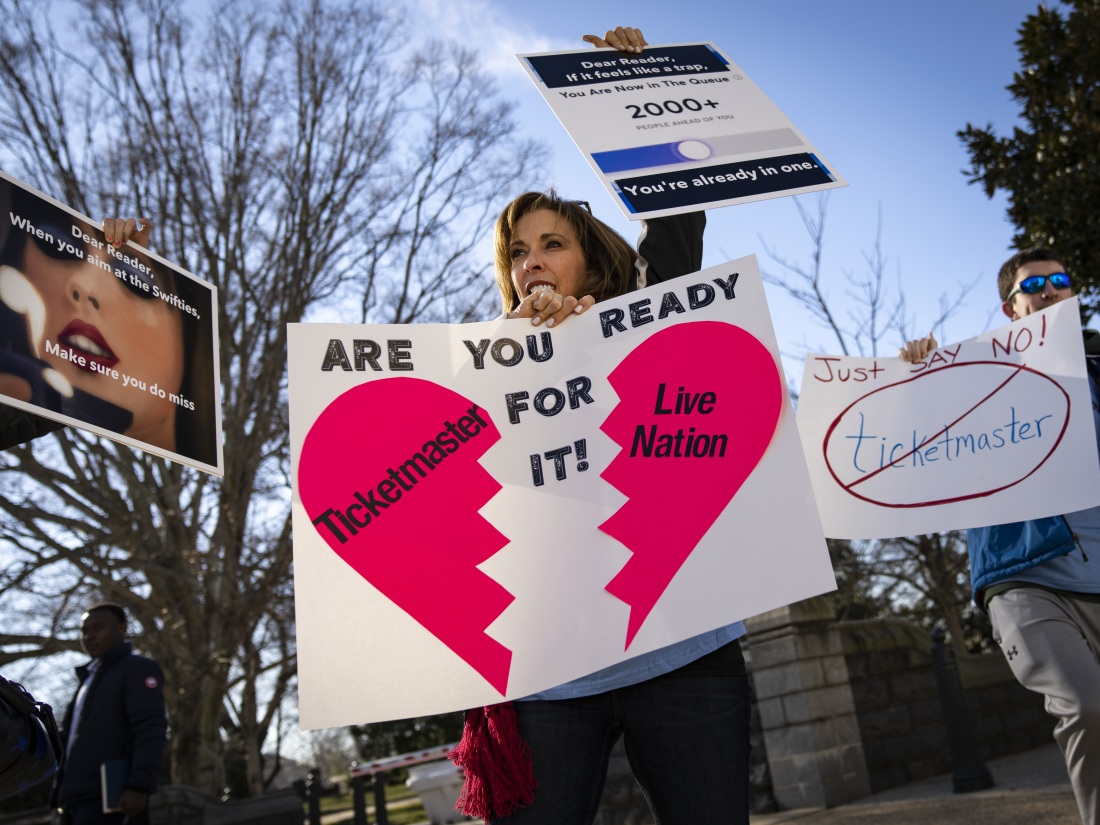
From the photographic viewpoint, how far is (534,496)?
2.16 m

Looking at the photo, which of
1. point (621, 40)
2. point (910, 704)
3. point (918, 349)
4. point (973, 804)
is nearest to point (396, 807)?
point (910, 704)

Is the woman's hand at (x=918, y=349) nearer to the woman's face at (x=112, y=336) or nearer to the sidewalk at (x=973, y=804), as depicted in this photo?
the woman's face at (x=112, y=336)

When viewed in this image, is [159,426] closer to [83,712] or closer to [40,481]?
[83,712]

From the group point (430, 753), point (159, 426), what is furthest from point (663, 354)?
point (430, 753)

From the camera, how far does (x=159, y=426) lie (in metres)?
2.37

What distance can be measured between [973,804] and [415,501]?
527 cm

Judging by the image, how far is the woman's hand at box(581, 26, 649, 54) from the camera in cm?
313

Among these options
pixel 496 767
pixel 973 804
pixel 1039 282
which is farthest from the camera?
pixel 973 804

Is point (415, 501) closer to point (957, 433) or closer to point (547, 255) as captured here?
point (547, 255)

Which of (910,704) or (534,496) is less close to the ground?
(534,496)

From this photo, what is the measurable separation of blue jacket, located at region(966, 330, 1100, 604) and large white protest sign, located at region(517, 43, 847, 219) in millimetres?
1352

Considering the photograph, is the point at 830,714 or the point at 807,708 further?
the point at 830,714

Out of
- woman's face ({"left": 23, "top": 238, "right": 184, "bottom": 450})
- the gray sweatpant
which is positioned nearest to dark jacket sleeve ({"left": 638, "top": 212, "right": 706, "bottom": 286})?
woman's face ({"left": 23, "top": 238, "right": 184, "bottom": 450})

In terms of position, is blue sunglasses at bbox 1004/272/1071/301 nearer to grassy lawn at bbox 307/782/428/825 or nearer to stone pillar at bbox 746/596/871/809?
stone pillar at bbox 746/596/871/809
